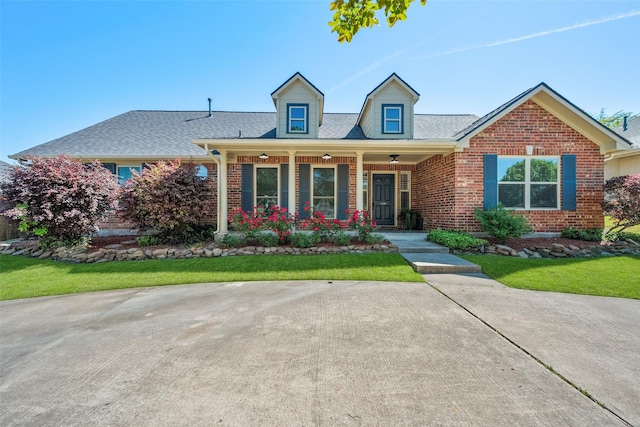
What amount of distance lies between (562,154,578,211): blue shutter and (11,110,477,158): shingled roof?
356 centimetres

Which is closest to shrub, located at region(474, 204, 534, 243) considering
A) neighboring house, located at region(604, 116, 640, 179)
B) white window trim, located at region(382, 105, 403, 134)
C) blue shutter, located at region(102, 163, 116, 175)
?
white window trim, located at region(382, 105, 403, 134)

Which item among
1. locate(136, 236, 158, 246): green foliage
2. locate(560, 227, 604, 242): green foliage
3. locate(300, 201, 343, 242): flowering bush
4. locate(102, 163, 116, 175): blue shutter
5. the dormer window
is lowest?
locate(136, 236, 158, 246): green foliage

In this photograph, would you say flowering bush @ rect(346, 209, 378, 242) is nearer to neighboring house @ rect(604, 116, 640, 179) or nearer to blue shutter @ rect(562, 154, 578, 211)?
blue shutter @ rect(562, 154, 578, 211)

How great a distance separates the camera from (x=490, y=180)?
27.4ft

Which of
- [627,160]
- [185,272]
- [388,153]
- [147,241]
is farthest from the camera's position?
[627,160]

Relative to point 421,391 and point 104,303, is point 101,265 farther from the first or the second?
point 421,391

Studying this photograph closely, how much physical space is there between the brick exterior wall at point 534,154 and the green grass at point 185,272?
3.48m

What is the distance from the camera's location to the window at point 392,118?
9.88 m

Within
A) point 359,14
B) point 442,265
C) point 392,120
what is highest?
point 392,120

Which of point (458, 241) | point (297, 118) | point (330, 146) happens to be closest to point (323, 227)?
point (330, 146)

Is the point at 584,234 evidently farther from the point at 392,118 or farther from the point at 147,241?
the point at 147,241

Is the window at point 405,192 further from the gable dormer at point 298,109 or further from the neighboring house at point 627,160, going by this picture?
the neighboring house at point 627,160

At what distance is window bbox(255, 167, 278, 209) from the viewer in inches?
404

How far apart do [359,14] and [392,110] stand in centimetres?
720
